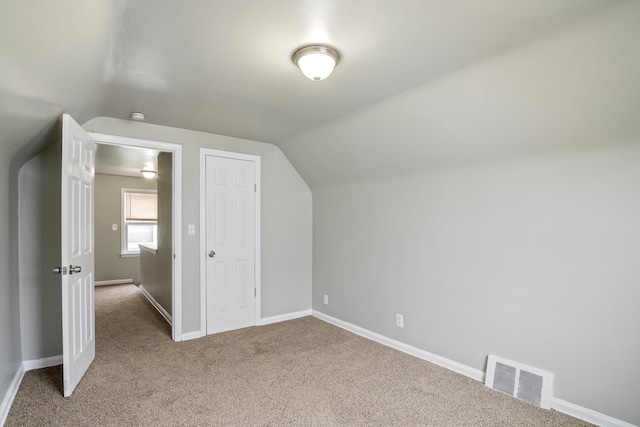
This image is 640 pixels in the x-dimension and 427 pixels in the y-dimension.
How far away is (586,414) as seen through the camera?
230 centimetres

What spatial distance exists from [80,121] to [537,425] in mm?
4165

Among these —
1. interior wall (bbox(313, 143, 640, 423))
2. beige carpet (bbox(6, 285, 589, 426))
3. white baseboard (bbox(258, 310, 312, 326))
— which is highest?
interior wall (bbox(313, 143, 640, 423))

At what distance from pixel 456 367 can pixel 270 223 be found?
2.59 m

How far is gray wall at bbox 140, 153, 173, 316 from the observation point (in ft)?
14.5

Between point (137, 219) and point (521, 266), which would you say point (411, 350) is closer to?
point (521, 266)

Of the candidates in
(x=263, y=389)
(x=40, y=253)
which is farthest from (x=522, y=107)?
(x=40, y=253)

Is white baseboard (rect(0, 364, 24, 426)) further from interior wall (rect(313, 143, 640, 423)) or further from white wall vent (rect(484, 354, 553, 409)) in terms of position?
white wall vent (rect(484, 354, 553, 409))

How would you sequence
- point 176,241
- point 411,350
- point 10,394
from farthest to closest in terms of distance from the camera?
point 176,241 < point 411,350 < point 10,394

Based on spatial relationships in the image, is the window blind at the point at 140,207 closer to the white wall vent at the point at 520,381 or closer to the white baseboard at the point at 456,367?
the white baseboard at the point at 456,367

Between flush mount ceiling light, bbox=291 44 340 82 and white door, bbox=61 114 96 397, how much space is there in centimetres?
174

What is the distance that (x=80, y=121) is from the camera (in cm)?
312

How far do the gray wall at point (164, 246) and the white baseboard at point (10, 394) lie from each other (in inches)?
59.1

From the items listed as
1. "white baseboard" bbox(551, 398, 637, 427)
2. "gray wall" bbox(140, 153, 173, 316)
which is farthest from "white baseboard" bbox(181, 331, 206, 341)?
"white baseboard" bbox(551, 398, 637, 427)

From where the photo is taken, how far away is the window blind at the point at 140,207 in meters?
7.49
